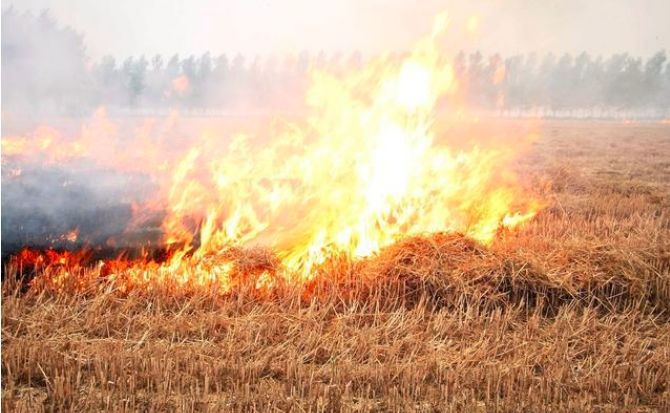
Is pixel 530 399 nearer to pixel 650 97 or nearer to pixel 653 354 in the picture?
pixel 653 354

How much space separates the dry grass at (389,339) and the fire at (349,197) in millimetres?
504

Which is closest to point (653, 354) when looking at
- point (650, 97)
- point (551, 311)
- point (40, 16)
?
point (551, 311)

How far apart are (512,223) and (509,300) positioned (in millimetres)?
2662

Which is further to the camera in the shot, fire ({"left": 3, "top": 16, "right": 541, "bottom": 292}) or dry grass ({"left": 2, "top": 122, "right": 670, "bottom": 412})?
fire ({"left": 3, "top": 16, "right": 541, "bottom": 292})

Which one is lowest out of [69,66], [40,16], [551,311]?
[551,311]

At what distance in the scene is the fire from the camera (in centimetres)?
621

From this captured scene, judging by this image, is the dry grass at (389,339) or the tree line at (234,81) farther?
the tree line at (234,81)

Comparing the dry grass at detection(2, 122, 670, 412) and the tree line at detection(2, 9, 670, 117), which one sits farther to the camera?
the tree line at detection(2, 9, 670, 117)

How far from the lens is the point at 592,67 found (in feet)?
129

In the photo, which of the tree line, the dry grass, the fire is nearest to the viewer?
the dry grass

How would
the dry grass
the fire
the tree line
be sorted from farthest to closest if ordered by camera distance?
the tree line → the fire → the dry grass

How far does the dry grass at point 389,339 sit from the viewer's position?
376 centimetres

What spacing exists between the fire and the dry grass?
1.65ft

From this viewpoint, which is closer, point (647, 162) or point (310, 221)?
point (310, 221)
